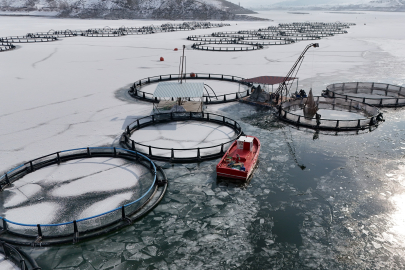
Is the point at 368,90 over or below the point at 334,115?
over

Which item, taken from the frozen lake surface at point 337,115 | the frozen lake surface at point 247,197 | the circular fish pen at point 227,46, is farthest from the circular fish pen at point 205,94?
the circular fish pen at point 227,46

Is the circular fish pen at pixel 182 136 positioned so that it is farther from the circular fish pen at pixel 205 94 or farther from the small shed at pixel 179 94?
the circular fish pen at pixel 205 94

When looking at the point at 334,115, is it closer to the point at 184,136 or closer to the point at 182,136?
the point at 184,136

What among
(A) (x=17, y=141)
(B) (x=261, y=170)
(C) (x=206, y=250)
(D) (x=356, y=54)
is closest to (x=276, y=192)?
(B) (x=261, y=170)

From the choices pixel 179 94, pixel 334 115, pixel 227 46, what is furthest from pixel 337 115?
pixel 227 46

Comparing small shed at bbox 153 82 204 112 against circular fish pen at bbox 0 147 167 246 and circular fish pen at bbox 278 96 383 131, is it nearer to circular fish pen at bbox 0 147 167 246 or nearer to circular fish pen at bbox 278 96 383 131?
circular fish pen at bbox 278 96 383 131
